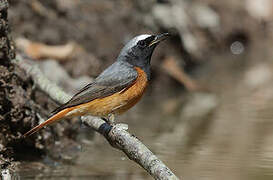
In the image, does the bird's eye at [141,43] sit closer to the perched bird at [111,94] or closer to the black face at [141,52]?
the black face at [141,52]

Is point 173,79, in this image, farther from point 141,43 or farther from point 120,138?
point 120,138

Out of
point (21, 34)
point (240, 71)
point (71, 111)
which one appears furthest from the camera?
point (240, 71)

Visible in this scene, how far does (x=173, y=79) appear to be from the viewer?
11234mm

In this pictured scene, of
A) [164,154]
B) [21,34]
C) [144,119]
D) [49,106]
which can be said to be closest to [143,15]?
[21,34]

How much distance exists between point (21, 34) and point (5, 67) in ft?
12.9

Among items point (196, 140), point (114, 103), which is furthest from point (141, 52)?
point (196, 140)

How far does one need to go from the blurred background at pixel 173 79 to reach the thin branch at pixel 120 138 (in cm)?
43

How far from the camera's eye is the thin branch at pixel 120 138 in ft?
15.3

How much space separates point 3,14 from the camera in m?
6.04

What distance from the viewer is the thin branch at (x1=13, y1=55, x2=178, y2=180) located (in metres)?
4.67

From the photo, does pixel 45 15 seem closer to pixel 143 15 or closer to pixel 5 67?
pixel 143 15

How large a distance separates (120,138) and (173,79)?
578 centimetres

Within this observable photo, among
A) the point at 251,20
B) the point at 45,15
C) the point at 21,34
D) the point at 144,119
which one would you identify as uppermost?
the point at 251,20

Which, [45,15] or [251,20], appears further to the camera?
[251,20]
